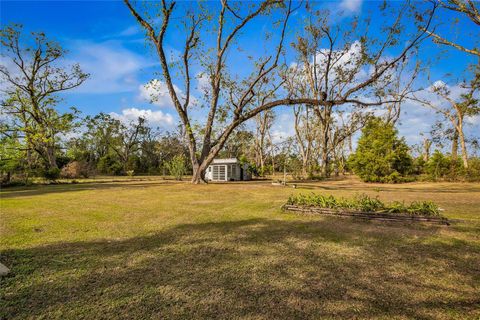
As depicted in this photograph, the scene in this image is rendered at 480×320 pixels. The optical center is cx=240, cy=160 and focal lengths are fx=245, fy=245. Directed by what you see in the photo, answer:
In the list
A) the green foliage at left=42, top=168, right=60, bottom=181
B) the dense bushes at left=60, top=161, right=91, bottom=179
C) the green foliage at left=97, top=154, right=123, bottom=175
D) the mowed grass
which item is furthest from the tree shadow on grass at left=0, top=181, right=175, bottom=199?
the green foliage at left=97, top=154, right=123, bottom=175

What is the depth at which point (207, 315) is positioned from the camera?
2.26m

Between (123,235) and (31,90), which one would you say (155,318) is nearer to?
(123,235)

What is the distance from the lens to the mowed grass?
7.80ft

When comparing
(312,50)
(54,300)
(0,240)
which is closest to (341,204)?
(54,300)

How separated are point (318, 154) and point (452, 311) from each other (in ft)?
116

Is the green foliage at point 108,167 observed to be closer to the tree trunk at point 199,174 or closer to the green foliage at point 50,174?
the green foliage at point 50,174

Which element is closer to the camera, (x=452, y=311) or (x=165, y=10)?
(x=452, y=311)

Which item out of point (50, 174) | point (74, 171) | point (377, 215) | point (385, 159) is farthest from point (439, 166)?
point (74, 171)

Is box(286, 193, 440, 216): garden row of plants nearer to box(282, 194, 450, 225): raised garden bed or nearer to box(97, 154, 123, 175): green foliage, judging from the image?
box(282, 194, 450, 225): raised garden bed

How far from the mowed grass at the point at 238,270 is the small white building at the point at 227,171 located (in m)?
21.7

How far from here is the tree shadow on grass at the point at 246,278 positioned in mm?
2357

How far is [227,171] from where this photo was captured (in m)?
27.6

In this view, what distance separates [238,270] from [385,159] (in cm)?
2306

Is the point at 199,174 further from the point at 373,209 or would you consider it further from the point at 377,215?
the point at 377,215
